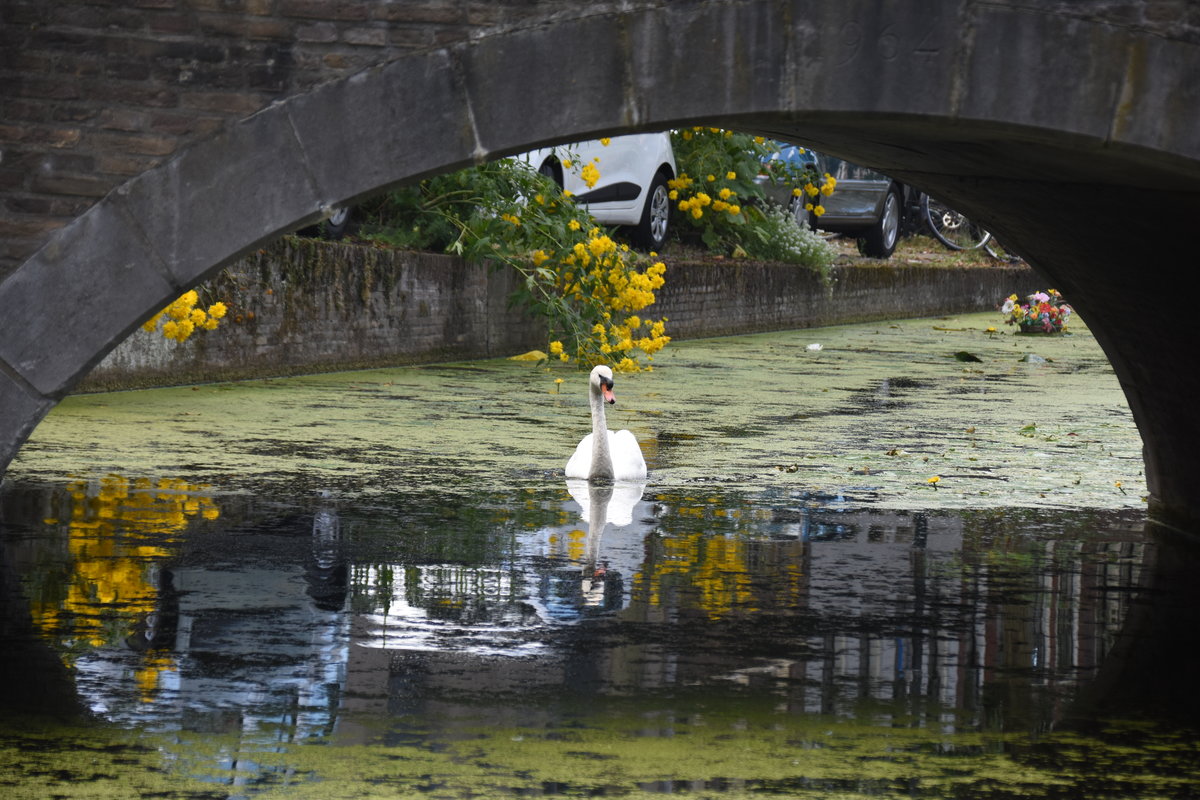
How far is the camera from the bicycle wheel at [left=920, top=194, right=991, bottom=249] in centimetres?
3027

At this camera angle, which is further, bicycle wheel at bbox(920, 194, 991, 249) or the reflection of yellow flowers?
bicycle wheel at bbox(920, 194, 991, 249)

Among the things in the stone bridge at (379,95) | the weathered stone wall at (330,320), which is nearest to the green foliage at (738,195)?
the weathered stone wall at (330,320)

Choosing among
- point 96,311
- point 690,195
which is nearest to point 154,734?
point 96,311

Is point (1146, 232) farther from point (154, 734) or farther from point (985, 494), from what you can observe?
point (154, 734)

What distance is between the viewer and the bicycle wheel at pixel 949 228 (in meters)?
30.3

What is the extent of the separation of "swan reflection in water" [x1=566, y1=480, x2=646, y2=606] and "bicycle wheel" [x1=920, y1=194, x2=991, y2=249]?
69.2ft

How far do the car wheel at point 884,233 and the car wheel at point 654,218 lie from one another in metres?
7.91

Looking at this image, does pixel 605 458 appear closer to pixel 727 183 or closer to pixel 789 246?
pixel 727 183

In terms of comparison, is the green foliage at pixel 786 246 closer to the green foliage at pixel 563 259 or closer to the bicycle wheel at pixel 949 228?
the bicycle wheel at pixel 949 228

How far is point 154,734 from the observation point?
4.73m

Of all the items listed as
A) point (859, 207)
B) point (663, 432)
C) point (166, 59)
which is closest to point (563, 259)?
point (663, 432)

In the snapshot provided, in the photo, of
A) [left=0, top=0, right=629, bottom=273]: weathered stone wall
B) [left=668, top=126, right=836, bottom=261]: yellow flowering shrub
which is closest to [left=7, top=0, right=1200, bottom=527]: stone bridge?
[left=0, top=0, right=629, bottom=273]: weathered stone wall

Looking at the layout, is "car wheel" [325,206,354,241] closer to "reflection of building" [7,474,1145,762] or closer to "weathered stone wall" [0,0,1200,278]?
"reflection of building" [7,474,1145,762]

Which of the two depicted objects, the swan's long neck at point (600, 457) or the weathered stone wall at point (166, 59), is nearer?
the weathered stone wall at point (166, 59)
